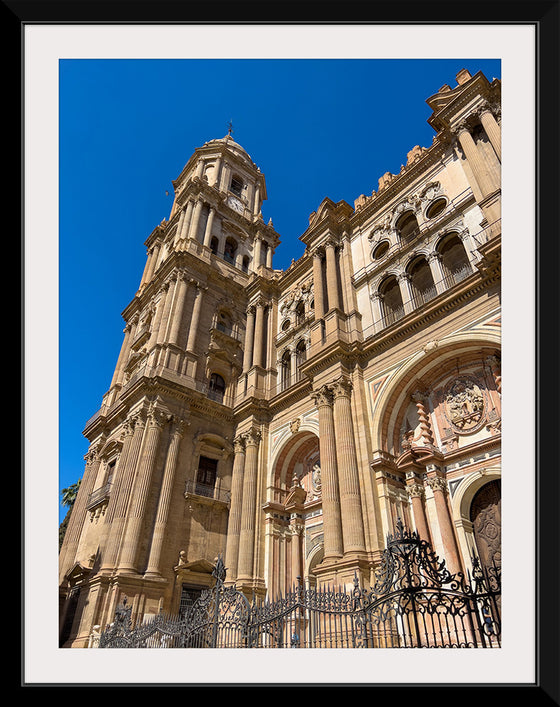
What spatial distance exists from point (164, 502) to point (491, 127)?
19.1 m

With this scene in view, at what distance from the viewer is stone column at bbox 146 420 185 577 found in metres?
16.1

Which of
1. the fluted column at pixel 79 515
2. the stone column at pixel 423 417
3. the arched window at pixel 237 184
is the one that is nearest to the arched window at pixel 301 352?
the stone column at pixel 423 417

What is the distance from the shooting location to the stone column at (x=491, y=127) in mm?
14453

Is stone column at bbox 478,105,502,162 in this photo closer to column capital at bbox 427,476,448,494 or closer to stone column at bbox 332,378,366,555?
stone column at bbox 332,378,366,555

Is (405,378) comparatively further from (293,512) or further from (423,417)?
(293,512)

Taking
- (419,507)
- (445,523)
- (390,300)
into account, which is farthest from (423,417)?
(390,300)

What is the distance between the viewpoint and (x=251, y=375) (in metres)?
22.6

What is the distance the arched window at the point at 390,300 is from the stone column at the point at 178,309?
10899mm
